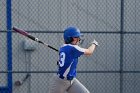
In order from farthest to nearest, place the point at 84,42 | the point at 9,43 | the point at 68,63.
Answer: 1. the point at 84,42
2. the point at 9,43
3. the point at 68,63

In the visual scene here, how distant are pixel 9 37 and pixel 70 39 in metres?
1.74

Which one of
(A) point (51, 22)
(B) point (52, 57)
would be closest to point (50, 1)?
(A) point (51, 22)

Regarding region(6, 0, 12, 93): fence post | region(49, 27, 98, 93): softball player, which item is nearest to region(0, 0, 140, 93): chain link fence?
region(6, 0, 12, 93): fence post

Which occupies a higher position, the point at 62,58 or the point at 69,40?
the point at 69,40

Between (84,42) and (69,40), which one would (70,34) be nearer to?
(69,40)

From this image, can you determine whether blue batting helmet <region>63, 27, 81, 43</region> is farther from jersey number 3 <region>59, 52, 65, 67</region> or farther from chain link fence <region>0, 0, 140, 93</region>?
chain link fence <region>0, 0, 140, 93</region>

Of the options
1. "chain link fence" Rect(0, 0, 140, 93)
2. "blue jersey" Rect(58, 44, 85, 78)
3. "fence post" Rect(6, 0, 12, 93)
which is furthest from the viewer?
"chain link fence" Rect(0, 0, 140, 93)

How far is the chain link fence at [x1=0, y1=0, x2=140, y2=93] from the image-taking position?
9.05 metres

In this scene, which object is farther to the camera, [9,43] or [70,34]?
[9,43]

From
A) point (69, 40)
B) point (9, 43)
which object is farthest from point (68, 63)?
point (9, 43)

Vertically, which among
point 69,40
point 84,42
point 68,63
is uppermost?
point 69,40

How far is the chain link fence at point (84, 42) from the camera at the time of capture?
9.05 meters

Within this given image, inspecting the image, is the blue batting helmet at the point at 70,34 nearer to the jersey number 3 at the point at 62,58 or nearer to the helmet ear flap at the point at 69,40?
the helmet ear flap at the point at 69,40

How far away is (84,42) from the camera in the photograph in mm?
9219
